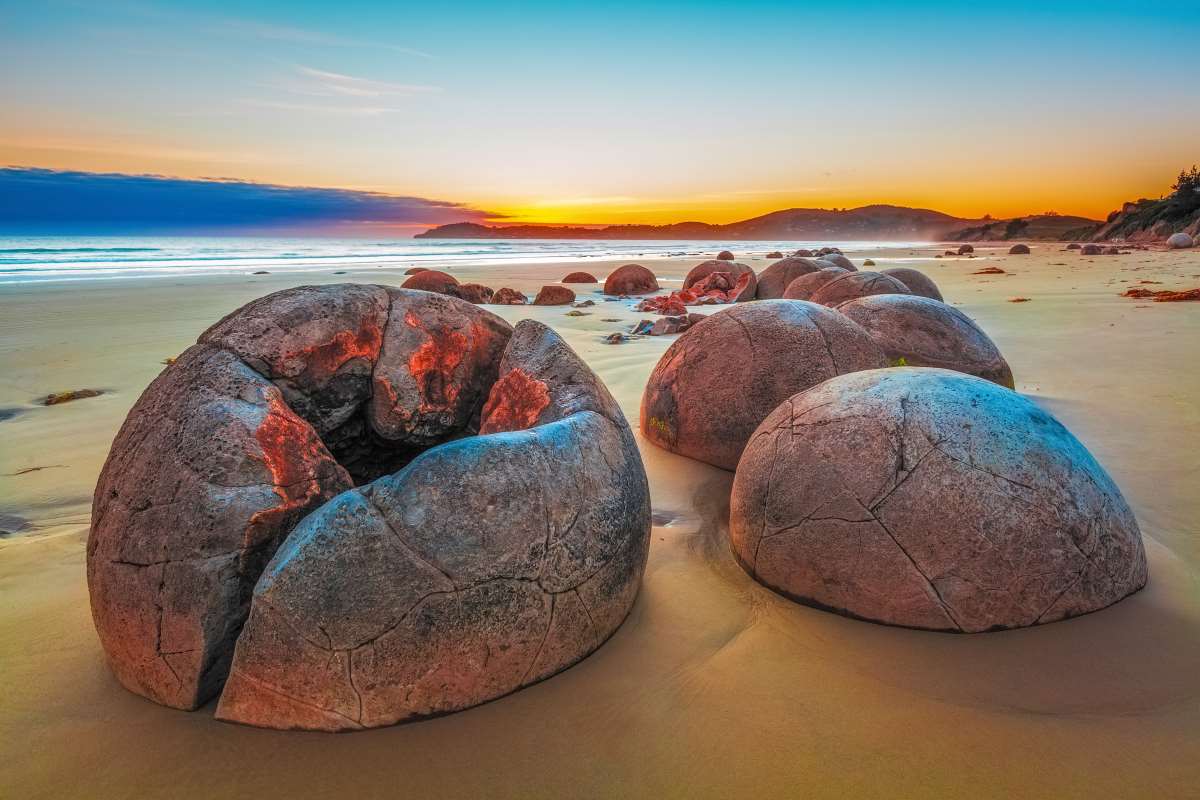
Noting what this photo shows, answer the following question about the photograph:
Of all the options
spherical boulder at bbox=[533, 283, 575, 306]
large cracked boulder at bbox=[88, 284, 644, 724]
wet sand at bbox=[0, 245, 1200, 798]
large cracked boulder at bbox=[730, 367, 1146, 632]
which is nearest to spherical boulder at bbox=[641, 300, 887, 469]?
wet sand at bbox=[0, 245, 1200, 798]

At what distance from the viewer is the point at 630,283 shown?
60.2 ft

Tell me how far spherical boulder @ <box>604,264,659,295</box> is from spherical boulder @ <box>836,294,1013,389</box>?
41.7 ft

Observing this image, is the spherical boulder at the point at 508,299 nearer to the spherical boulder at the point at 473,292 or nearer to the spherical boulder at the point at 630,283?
the spherical boulder at the point at 473,292

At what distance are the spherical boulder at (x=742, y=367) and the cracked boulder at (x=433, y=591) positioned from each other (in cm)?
204

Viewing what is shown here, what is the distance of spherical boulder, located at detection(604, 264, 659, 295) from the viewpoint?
18.2 meters

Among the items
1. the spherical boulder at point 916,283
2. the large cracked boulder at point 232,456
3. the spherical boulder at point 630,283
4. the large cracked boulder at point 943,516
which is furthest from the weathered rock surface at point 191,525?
the spherical boulder at point 630,283

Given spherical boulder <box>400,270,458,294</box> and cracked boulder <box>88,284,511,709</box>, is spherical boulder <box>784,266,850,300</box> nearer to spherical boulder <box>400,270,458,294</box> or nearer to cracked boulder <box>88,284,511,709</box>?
spherical boulder <box>400,270,458,294</box>

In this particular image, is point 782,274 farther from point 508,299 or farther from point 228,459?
point 228,459

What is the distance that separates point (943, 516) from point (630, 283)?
1618 cm

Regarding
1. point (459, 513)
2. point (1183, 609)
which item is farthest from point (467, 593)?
point (1183, 609)

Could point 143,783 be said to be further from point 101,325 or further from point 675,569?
point 101,325

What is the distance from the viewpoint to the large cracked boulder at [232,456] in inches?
86.4

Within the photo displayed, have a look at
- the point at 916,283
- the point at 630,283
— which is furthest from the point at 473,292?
the point at 916,283

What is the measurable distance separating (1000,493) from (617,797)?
175cm
